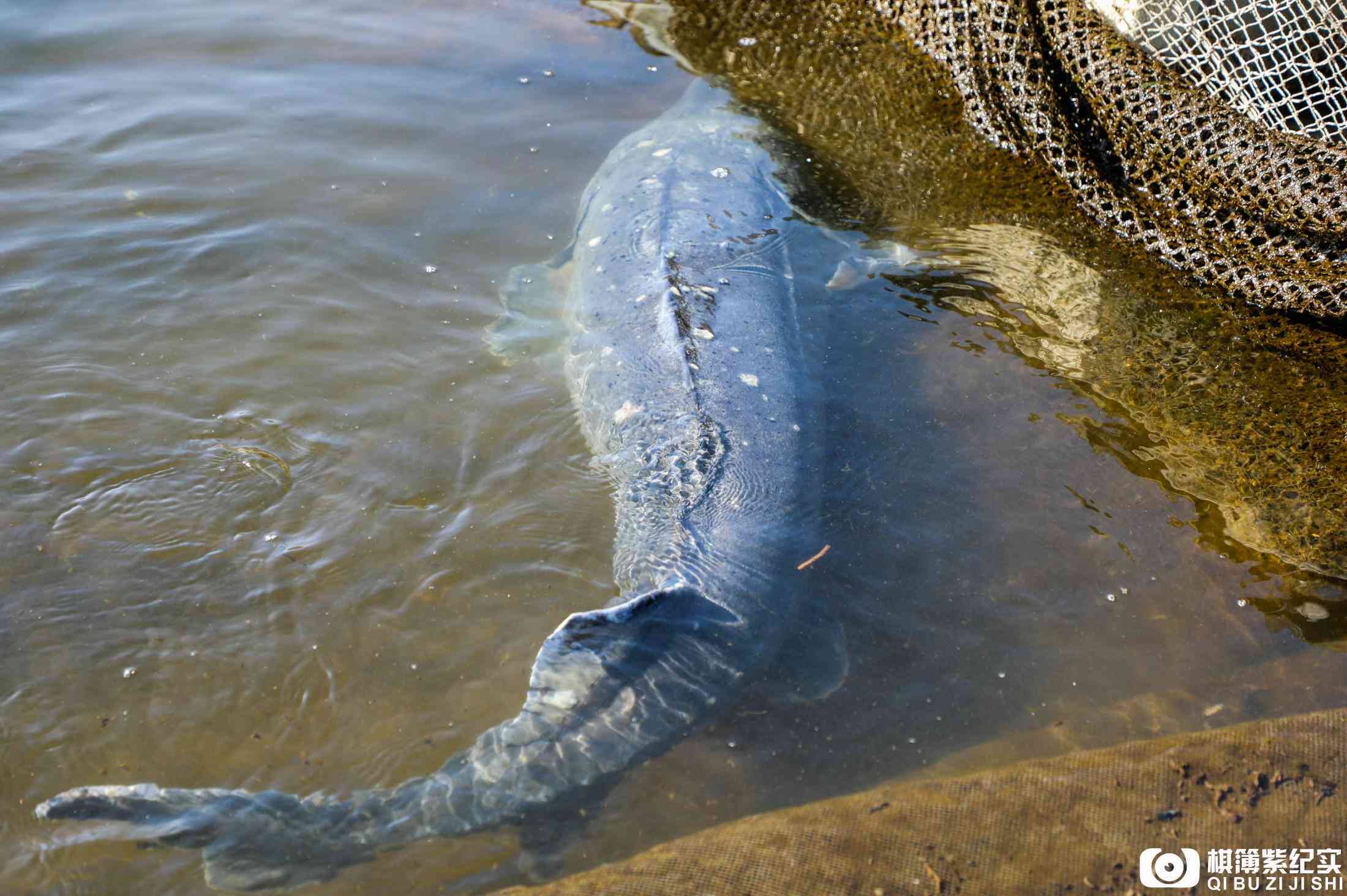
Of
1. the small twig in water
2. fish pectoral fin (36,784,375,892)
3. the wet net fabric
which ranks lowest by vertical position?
fish pectoral fin (36,784,375,892)

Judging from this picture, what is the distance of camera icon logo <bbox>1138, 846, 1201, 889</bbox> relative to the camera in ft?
8.21

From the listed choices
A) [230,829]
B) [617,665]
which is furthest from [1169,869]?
A: [230,829]

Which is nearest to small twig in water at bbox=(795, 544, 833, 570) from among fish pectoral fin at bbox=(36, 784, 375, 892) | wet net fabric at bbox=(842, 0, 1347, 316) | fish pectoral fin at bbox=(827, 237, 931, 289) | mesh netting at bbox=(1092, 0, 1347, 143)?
fish pectoral fin at bbox=(36, 784, 375, 892)

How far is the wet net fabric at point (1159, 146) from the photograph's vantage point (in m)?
4.53

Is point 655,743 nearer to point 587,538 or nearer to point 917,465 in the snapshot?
point 587,538

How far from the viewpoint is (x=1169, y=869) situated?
254 cm

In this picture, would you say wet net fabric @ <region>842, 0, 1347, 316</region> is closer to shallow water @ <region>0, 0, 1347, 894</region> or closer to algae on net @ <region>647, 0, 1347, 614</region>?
algae on net @ <region>647, 0, 1347, 614</region>

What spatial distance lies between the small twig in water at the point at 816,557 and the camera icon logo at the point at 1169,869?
54.3 inches

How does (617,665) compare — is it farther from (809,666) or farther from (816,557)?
(816,557)

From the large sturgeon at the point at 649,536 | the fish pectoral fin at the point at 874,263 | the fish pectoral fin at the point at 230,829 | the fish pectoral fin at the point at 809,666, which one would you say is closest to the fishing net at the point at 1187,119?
the fish pectoral fin at the point at 874,263

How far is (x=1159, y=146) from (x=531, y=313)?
3.44m

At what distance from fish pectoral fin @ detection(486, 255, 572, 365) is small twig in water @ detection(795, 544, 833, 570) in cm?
173

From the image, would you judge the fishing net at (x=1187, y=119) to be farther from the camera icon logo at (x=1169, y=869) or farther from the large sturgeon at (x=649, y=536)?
the camera icon logo at (x=1169, y=869)

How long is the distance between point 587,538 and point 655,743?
38.5 inches
